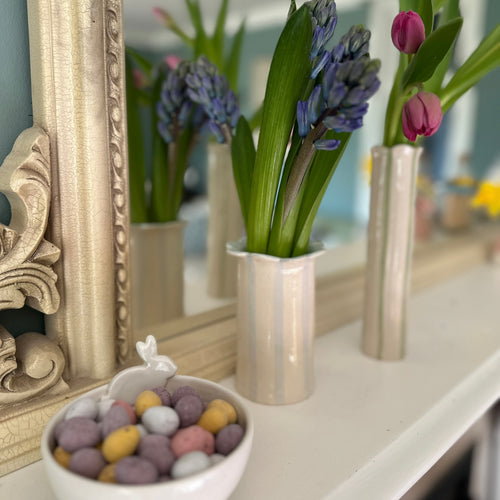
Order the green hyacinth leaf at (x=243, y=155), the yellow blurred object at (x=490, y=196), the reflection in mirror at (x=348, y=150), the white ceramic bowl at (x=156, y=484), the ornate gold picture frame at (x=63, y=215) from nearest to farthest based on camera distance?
the white ceramic bowl at (x=156, y=484)
the ornate gold picture frame at (x=63, y=215)
the green hyacinth leaf at (x=243, y=155)
the reflection in mirror at (x=348, y=150)
the yellow blurred object at (x=490, y=196)

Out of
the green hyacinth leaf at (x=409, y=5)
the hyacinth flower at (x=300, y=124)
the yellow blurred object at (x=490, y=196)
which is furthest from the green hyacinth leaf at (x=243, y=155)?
the yellow blurred object at (x=490, y=196)

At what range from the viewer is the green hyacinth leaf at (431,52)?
0.42m

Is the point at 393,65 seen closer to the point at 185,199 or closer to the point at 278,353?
the point at 185,199

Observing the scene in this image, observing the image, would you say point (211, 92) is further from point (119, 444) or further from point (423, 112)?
point (119, 444)

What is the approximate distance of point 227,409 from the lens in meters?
0.35

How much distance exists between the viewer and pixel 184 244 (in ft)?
2.12

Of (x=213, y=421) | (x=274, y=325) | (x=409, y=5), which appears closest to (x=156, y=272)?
(x=274, y=325)

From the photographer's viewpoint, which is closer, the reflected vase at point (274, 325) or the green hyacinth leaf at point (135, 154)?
the reflected vase at point (274, 325)

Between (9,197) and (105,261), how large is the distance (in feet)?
0.30

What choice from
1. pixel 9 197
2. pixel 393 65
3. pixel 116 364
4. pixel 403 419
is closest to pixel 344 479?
pixel 403 419

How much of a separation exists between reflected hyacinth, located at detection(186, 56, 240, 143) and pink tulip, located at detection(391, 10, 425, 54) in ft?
0.58

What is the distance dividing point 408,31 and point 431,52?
0.03 metres

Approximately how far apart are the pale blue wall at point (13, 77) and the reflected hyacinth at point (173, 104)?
0.63ft

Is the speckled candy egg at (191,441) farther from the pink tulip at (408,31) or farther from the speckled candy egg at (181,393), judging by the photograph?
the pink tulip at (408,31)
